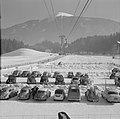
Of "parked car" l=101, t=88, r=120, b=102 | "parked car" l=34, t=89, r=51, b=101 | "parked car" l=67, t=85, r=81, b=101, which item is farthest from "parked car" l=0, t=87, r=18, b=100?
"parked car" l=101, t=88, r=120, b=102

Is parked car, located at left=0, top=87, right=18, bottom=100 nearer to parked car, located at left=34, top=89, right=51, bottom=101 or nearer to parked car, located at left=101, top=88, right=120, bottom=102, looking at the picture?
parked car, located at left=34, top=89, right=51, bottom=101

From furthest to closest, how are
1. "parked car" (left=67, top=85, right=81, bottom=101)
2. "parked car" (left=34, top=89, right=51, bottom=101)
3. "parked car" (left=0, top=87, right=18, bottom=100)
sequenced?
"parked car" (left=0, top=87, right=18, bottom=100), "parked car" (left=34, top=89, right=51, bottom=101), "parked car" (left=67, top=85, right=81, bottom=101)

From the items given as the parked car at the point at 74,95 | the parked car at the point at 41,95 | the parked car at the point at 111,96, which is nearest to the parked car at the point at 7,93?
the parked car at the point at 41,95

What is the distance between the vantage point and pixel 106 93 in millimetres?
18906

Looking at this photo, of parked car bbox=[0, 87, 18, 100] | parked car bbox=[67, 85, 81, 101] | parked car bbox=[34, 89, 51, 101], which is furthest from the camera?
parked car bbox=[0, 87, 18, 100]

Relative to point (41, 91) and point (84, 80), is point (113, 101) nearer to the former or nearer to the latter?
point (41, 91)

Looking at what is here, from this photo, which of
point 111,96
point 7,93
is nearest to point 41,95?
point 7,93

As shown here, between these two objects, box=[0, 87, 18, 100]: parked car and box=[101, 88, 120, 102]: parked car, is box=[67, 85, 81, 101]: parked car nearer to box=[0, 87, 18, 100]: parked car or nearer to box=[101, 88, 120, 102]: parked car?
box=[101, 88, 120, 102]: parked car

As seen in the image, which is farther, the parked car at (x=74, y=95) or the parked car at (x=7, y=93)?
the parked car at (x=7, y=93)

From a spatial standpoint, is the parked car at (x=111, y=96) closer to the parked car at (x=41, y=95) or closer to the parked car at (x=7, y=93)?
the parked car at (x=41, y=95)

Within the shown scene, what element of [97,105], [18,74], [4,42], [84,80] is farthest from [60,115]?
[4,42]

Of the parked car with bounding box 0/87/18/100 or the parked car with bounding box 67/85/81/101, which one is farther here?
the parked car with bounding box 0/87/18/100

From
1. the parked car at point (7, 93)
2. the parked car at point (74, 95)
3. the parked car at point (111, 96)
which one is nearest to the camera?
the parked car at point (111, 96)

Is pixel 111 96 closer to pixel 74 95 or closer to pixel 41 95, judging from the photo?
pixel 74 95
